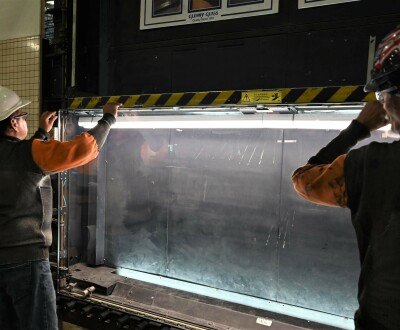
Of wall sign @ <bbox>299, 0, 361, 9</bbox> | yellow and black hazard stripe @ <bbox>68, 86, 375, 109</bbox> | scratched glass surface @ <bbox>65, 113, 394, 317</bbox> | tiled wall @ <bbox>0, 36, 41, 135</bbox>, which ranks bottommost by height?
scratched glass surface @ <bbox>65, 113, 394, 317</bbox>

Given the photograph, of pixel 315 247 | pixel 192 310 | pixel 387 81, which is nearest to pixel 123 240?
pixel 192 310

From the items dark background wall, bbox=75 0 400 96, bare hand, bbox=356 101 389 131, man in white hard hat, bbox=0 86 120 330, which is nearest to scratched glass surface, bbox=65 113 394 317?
dark background wall, bbox=75 0 400 96

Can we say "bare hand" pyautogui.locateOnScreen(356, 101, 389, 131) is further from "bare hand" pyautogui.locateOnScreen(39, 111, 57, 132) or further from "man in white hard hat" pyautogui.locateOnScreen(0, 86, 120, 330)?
"bare hand" pyautogui.locateOnScreen(39, 111, 57, 132)

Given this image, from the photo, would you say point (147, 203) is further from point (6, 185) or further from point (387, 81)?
point (387, 81)

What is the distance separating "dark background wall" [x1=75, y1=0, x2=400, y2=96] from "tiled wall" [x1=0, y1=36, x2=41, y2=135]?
0.56 meters

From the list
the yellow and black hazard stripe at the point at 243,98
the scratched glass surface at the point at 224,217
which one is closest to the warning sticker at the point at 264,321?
the scratched glass surface at the point at 224,217

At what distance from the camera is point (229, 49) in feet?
8.54

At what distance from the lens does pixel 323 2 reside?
90.2 inches

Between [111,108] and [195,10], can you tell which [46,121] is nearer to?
[111,108]

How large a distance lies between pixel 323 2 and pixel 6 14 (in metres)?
3.02

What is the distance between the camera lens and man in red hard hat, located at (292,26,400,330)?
4.03ft

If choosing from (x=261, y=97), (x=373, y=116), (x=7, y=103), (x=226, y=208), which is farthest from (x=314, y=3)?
(x=7, y=103)

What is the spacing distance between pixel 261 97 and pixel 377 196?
42.9 inches

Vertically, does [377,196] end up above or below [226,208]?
above
